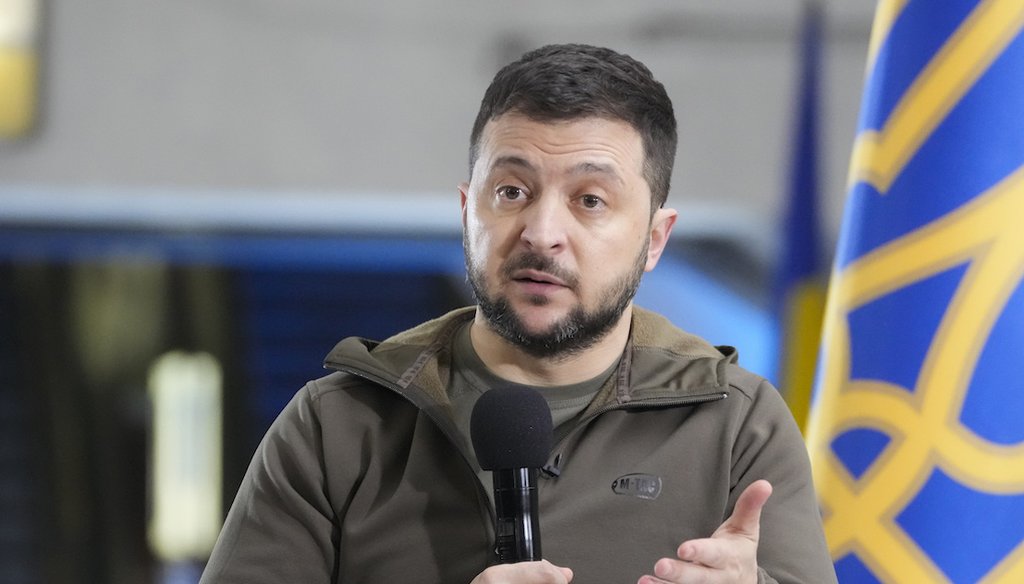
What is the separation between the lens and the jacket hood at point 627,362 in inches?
59.1

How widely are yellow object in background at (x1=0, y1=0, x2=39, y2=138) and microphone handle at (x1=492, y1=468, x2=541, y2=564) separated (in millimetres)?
4831

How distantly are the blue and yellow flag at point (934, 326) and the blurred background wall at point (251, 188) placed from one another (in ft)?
11.4

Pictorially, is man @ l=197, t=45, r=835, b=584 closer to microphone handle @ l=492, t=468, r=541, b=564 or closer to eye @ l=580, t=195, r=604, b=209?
eye @ l=580, t=195, r=604, b=209

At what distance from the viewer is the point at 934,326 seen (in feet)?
5.30

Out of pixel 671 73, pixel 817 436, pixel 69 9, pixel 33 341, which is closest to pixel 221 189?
pixel 69 9

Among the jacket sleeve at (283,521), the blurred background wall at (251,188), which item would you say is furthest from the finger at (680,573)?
the blurred background wall at (251,188)

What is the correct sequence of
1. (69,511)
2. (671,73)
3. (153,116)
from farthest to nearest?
(69,511)
(671,73)
(153,116)

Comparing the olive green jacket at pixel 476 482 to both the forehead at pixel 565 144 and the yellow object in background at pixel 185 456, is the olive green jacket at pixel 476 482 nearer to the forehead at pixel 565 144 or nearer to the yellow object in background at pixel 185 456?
the forehead at pixel 565 144

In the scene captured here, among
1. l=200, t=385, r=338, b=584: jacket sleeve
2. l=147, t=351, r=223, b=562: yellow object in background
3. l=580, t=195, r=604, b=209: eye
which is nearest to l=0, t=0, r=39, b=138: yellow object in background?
l=147, t=351, r=223, b=562: yellow object in background

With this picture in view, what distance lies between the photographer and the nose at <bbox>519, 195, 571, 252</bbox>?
1.43 meters

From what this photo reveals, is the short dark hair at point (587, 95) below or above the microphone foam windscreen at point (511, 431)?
above

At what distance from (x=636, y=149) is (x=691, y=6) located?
466cm

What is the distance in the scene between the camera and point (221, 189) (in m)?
5.67

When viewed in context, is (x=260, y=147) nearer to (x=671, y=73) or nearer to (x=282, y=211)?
(x=282, y=211)
